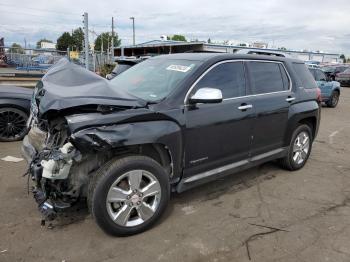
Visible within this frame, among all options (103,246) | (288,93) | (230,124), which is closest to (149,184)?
(103,246)

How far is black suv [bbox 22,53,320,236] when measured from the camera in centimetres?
321

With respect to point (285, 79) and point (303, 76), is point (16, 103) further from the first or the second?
point (303, 76)

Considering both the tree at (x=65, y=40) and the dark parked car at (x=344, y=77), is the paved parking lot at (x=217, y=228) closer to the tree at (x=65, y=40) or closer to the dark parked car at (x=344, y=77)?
the dark parked car at (x=344, y=77)

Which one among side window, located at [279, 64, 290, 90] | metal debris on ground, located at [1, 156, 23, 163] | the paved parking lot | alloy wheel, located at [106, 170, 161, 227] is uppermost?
side window, located at [279, 64, 290, 90]

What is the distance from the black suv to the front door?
0.04ft

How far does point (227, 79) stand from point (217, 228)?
180 cm

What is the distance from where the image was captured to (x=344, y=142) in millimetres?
8086

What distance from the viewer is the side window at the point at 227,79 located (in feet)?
13.4

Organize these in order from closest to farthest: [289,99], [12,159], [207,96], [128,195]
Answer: [128,195] < [207,96] < [289,99] < [12,159]

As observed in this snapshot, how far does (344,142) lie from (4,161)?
718 centimetres

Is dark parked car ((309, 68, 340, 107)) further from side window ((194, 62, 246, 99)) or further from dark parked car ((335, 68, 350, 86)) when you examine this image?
dark parked car ((335, 68, 350, 86))

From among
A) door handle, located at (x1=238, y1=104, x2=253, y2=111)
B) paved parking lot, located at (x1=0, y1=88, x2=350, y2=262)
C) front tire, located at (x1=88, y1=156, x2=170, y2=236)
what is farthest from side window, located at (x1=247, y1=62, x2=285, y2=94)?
front tire, located at (x1=88, y1=156, x2=170, y2=236)

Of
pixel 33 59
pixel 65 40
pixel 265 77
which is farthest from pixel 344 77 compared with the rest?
pixel 65 40

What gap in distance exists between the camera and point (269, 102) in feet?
15.8
